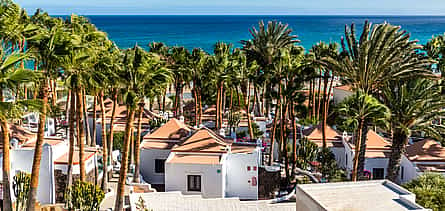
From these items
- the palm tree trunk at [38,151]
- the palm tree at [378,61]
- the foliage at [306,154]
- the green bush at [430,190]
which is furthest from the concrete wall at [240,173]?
the palm tree trunk at [38,151]

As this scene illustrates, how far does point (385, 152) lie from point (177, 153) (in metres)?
14.2

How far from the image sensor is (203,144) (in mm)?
29375

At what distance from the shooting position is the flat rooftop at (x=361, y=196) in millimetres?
15430

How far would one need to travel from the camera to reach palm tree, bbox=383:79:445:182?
25047 mm

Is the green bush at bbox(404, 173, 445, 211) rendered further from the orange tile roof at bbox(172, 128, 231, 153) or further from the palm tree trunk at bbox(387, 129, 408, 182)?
the orange tile roof at bbox(172, 128, 231, 153)

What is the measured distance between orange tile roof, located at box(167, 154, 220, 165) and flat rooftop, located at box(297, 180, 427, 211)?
10948mm

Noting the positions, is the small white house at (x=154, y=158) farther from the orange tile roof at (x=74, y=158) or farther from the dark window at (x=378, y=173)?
the dark window at (x=378, y=173)

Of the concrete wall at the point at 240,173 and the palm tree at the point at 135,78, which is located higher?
the palm tree at the point at 135,78

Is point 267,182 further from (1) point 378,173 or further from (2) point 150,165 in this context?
(2) point 150,165

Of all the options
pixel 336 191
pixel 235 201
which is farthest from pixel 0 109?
pixel 235 201

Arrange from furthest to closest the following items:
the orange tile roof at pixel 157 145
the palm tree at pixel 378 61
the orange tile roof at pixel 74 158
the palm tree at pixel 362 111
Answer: the orange tile roof at pixel 157 145, the orange tile roof at pixel 74 158, the palm tree at pixel 378 61, the palm tree at pixel 362 111

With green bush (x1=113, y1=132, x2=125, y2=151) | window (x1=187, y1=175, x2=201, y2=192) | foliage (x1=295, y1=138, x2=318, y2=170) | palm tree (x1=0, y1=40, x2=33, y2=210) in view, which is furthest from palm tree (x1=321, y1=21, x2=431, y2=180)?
green bush (x1=113, y1=132, x2=125, y2=151)

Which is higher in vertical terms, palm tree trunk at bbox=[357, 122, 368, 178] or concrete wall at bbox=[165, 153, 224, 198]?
palm tree trunk at bbox=[357, 122, 368, 178]

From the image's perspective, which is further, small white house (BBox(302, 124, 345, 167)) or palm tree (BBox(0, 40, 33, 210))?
small white house (BBox(302, 124, 345, 167))
